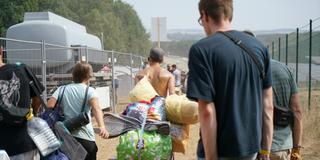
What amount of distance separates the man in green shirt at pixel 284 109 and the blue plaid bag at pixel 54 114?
2264 mm

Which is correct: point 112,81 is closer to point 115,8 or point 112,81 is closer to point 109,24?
point 109,24

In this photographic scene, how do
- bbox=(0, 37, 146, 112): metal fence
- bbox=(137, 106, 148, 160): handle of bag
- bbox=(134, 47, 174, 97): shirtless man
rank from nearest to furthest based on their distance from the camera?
bbox=(137, 106, 148, 160): handle of bag
bbox=(134, 47, 174, 97): shirtless man
bbox=(0, 37, 146, 112): metal fence

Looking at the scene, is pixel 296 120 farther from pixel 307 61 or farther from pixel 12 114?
pixel 307 61


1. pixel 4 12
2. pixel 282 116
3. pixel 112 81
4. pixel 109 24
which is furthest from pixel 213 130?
pixel 109 24

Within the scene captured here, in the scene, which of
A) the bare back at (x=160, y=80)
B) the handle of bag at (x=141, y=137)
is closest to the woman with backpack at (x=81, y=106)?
the handle of bag at (x=141, y=137)

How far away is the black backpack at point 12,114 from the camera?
3.89 metres

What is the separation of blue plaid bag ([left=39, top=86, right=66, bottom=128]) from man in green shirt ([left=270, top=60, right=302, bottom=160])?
226 cm

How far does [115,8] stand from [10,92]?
293ft

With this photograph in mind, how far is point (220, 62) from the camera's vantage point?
2.73 metres

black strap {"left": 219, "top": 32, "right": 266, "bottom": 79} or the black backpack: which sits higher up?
black strap {"left": 219, "top": 32, "right": 266, "bottom": 79}

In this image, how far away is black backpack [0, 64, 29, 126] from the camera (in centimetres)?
389

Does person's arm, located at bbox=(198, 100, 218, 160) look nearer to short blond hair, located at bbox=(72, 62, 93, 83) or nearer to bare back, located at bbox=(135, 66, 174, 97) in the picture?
short blond hair, located at bbox=(72, 62, 93, 83)

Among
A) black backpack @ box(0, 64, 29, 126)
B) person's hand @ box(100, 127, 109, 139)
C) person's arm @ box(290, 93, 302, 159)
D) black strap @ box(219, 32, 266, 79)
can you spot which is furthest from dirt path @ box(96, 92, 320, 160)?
black strap @ box(219, 32, 266, 79)

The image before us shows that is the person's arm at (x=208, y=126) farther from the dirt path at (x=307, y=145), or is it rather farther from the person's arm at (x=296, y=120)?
the dirt path at (x=307, y=145)
